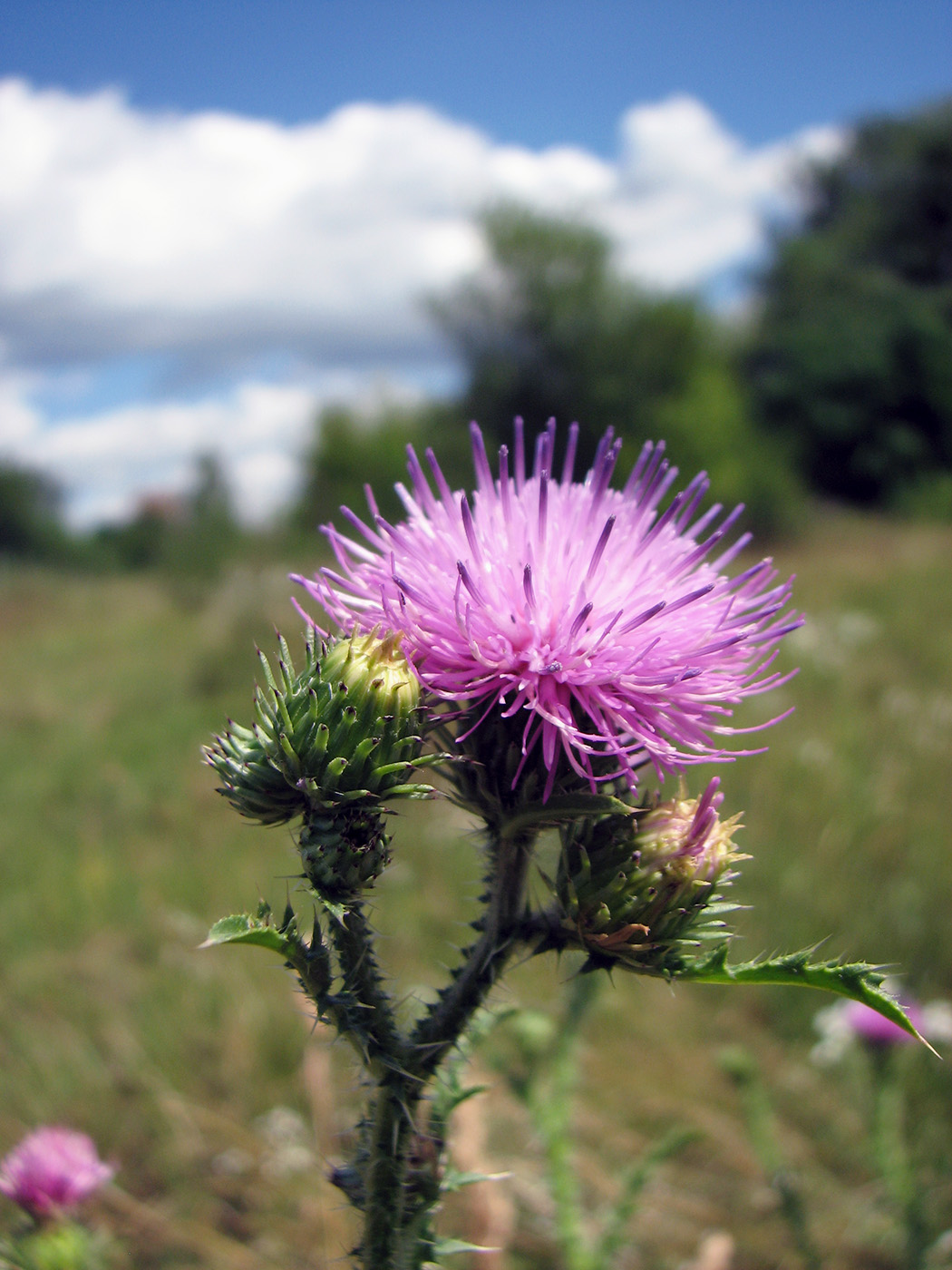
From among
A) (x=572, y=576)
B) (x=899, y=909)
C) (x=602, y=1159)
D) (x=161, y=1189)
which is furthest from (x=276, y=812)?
(x=899, y=909)

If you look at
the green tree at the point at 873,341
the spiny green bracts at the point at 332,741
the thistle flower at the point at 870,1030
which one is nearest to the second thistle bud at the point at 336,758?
the spiny green bracts at the point at 332,741

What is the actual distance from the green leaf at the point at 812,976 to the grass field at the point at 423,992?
18.6 inches

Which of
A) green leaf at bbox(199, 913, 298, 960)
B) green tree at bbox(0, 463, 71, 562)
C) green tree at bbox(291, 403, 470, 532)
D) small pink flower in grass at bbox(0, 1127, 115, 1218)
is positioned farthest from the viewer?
green tree at bbox(0, 463, 71, 562)

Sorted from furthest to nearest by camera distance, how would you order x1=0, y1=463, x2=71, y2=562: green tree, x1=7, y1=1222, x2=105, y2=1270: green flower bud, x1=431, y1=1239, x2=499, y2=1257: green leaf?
1. x1=0, y1=463, x2=71, y2=562: green tree
2. x1=7, y1=1222, x2=105, y2=1270: green flower bud
3. x1=431, y1=1239, x2=499, y2=1257: green leaf

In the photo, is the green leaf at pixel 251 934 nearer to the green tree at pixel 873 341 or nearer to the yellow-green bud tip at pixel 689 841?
the yellow-green bud tip at pixel 689 841

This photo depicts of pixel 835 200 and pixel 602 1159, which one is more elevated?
pixel 835 200

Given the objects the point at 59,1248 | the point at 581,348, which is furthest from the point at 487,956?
the point at 581,348

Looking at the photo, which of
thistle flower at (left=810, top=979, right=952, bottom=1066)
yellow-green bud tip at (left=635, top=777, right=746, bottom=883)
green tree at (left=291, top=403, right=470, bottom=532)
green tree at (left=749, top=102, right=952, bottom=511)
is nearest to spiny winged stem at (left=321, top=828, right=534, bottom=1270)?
yellow-green bud tip at (left=635, top=777, right=746, bottom=883)

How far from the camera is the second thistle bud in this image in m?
1.38

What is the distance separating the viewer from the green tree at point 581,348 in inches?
1127

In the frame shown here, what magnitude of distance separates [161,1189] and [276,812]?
117 inches

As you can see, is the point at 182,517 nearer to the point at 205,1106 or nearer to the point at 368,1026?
the point at 205,1106

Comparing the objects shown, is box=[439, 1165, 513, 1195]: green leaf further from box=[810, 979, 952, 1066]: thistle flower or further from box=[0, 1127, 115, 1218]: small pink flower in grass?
box=[810, 979, 952, 1066]: thistle flower

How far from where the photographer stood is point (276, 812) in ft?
4.79
